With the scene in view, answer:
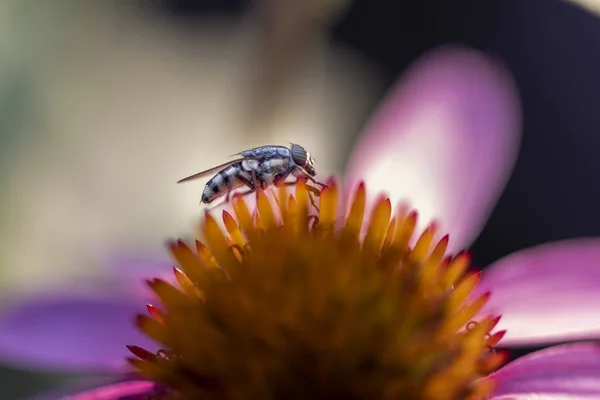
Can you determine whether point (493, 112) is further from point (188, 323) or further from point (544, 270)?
point (188, 323)

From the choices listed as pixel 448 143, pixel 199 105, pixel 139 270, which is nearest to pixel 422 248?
pixel 448 143

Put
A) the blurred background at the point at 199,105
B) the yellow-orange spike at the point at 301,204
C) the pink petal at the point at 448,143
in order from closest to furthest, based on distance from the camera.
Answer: the yellow-orange spike at the point at 301,204 → the pink petal at the point at 448,143 → the blurred background at the point at 199,105

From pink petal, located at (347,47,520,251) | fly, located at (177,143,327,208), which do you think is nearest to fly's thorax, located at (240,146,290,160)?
fly, located at (177,143,327,208)

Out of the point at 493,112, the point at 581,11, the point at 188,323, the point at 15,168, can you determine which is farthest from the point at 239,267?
the point at 581,11

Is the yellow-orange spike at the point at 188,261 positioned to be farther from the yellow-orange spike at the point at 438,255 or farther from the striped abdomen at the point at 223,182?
the yellow-orange spike at the point at 438,255

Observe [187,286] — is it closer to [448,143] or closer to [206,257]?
[206,257]

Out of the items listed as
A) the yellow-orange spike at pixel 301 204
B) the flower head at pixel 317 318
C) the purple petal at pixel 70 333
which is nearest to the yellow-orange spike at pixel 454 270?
the flower head at pixel 317 318

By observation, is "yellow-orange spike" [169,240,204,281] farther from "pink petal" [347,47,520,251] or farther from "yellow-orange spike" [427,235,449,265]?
"pink petal" [347,47,520,251]

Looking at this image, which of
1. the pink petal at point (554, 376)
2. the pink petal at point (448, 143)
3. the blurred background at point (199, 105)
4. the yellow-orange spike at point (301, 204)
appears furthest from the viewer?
the blurred background at point (199, 105)
